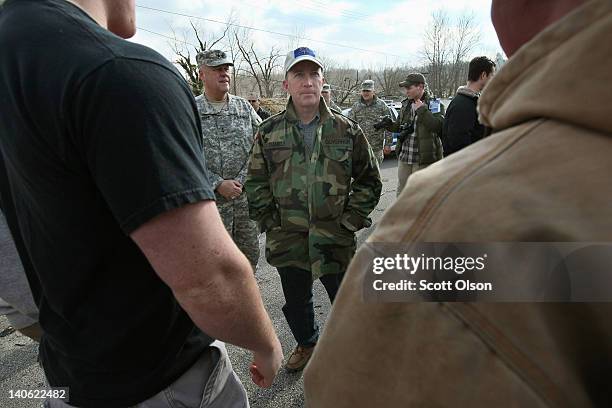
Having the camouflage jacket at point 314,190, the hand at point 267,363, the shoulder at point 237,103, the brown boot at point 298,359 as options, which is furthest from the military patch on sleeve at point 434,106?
the hand at point 267,363

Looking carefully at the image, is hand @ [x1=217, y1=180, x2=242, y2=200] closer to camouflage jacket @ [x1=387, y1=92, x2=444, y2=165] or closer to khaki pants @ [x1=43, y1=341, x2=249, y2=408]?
khaki pants @ [x1=43, y1=341, x2=249, y2=408]

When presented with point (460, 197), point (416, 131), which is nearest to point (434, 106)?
point (416, 131)

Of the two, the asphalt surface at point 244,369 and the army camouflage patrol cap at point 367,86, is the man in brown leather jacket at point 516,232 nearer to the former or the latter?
the asphalt surface at point 244,369

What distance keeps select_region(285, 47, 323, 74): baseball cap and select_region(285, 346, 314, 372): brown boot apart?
72.1 inches

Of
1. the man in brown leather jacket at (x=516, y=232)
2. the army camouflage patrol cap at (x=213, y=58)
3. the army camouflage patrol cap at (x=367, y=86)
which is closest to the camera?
the man in brown leather jacket at (x=516, y=232)

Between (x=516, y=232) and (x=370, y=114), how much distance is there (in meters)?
6.64

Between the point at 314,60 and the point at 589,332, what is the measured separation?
103 inches

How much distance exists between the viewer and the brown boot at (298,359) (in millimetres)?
2732

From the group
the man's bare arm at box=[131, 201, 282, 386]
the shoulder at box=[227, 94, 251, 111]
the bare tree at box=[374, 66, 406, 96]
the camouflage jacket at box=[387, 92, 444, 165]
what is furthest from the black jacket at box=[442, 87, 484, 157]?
the bare tree at box=[374, 66, 406, 96]

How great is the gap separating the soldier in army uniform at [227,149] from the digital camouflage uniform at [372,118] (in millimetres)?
3362

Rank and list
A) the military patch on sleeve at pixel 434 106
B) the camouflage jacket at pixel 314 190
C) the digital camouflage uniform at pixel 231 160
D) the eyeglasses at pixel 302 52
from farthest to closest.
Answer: the military patch on sleeve at pixel 434 106, the digital camouflage uniform at pixel 231 160, the eyeglasses at pixel 302 52, the camouflage jacket at pixel 314 190

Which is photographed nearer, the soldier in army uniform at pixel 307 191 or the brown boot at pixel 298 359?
the soldier in army uniform at pixel 307 191

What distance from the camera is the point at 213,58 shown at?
3.80 m

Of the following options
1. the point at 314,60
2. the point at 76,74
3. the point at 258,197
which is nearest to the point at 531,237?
the point at 76,74
